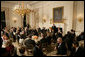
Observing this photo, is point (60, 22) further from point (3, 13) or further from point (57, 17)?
point (3, 13)

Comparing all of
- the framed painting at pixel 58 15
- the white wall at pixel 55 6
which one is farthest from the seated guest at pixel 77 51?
the framed painting at pixel 58 15

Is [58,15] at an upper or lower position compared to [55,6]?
lower

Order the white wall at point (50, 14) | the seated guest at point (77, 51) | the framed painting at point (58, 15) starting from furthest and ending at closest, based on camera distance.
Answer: the framed painting at point (58, 15)
the white wall at point (50, 14)
the seated guest at point (77, 51)

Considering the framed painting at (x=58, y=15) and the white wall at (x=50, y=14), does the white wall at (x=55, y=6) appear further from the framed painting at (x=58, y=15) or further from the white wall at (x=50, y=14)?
the framed painting at (x=58, y=15)

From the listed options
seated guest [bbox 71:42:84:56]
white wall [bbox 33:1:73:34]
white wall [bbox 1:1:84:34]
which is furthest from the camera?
white wall [bbox 33:1:73:34]

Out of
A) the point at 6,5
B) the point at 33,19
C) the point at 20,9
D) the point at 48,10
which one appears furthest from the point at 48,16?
the point at 6,5

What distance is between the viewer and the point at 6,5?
1401cm

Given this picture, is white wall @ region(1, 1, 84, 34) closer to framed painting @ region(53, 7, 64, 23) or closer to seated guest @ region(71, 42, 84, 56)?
framed painting @ region(53, 7, 64, 23)

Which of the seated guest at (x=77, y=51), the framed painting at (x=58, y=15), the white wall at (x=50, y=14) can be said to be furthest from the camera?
the framed painting at (x=58, y=15)

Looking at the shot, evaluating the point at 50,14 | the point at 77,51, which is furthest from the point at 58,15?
the point at 77,51

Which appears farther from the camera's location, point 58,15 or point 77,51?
point 58,15

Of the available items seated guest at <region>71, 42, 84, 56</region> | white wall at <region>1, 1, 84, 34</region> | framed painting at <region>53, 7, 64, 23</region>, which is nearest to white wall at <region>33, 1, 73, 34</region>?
white wall at <region>1, 1, 84, 34</region>

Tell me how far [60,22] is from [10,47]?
262 inches

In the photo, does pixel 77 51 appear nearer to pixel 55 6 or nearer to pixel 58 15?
pixel 58 15
